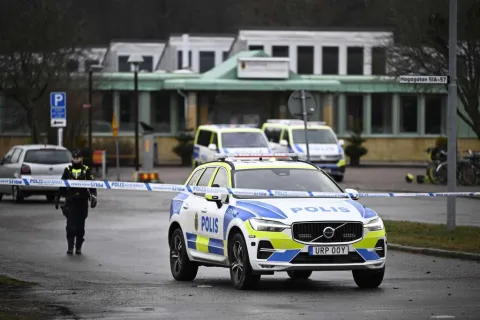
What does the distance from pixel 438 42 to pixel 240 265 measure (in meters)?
24.8

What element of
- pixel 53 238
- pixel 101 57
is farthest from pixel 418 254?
pixel 101 57

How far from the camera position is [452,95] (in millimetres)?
21719

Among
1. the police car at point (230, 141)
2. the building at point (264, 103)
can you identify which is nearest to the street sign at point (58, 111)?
the police car at point (230, 141)

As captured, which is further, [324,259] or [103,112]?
[103,112]

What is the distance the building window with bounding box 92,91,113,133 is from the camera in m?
66.9

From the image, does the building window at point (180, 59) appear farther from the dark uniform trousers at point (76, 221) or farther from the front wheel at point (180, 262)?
the front wheel at point (180, 262)

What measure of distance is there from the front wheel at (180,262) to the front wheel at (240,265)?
4.76ft

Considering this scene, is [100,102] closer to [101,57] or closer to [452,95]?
[101,57]

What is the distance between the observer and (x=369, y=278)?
1476 cm

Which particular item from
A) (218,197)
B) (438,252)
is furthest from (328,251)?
(438,252)

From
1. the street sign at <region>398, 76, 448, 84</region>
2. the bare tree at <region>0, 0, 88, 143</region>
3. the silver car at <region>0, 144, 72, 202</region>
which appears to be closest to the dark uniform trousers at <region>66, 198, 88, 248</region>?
the street sign at <region>398, 76, 448, 84</region>

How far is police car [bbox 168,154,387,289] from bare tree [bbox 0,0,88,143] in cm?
3706

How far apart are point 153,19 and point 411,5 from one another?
64432 mm

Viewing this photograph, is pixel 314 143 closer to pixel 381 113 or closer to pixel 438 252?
pixel 381 113
